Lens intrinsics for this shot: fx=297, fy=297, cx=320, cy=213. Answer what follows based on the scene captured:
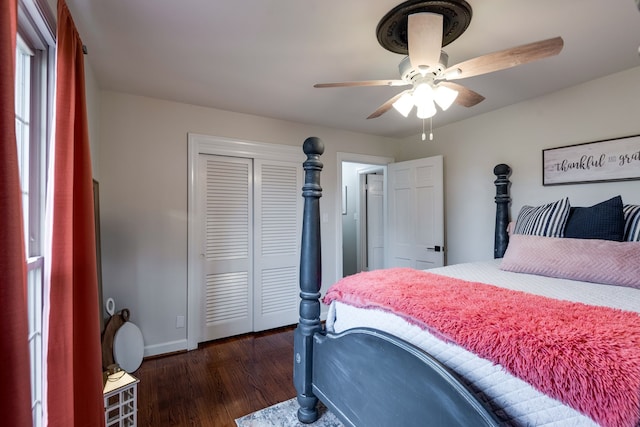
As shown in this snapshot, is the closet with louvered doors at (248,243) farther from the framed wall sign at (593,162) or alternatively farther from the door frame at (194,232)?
the framed wall sign at (593,162)

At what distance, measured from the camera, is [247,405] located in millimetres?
1966

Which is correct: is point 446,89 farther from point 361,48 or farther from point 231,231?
point 231,231

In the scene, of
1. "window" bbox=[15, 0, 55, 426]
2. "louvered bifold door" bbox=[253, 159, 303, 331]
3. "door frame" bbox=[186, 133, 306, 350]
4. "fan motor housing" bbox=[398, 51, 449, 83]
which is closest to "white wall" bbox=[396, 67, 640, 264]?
"fan motor housing" bbox=[398, 51, 449, 83]

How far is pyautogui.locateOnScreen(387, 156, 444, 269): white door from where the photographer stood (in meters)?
3.31

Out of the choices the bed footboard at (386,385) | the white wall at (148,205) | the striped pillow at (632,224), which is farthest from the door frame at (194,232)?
the striped pillow at (632,224)

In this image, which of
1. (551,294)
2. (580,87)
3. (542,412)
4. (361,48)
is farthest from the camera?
(580,87)

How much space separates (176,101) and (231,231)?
1.33m

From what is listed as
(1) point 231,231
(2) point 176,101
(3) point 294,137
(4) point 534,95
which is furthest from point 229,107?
(4) point 534,95

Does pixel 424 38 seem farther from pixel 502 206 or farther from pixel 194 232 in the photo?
pixel 194 232

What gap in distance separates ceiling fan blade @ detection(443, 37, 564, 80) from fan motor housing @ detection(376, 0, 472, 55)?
228mm

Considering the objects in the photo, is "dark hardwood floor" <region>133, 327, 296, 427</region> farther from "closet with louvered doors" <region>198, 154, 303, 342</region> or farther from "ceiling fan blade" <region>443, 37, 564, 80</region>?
"ceiling fan blade" <region>443, 37, 564, 80</region>

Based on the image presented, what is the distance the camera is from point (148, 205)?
2.66 metres

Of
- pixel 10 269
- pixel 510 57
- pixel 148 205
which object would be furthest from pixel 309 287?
pixel 148 205

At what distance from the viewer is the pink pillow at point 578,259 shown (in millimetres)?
1568
